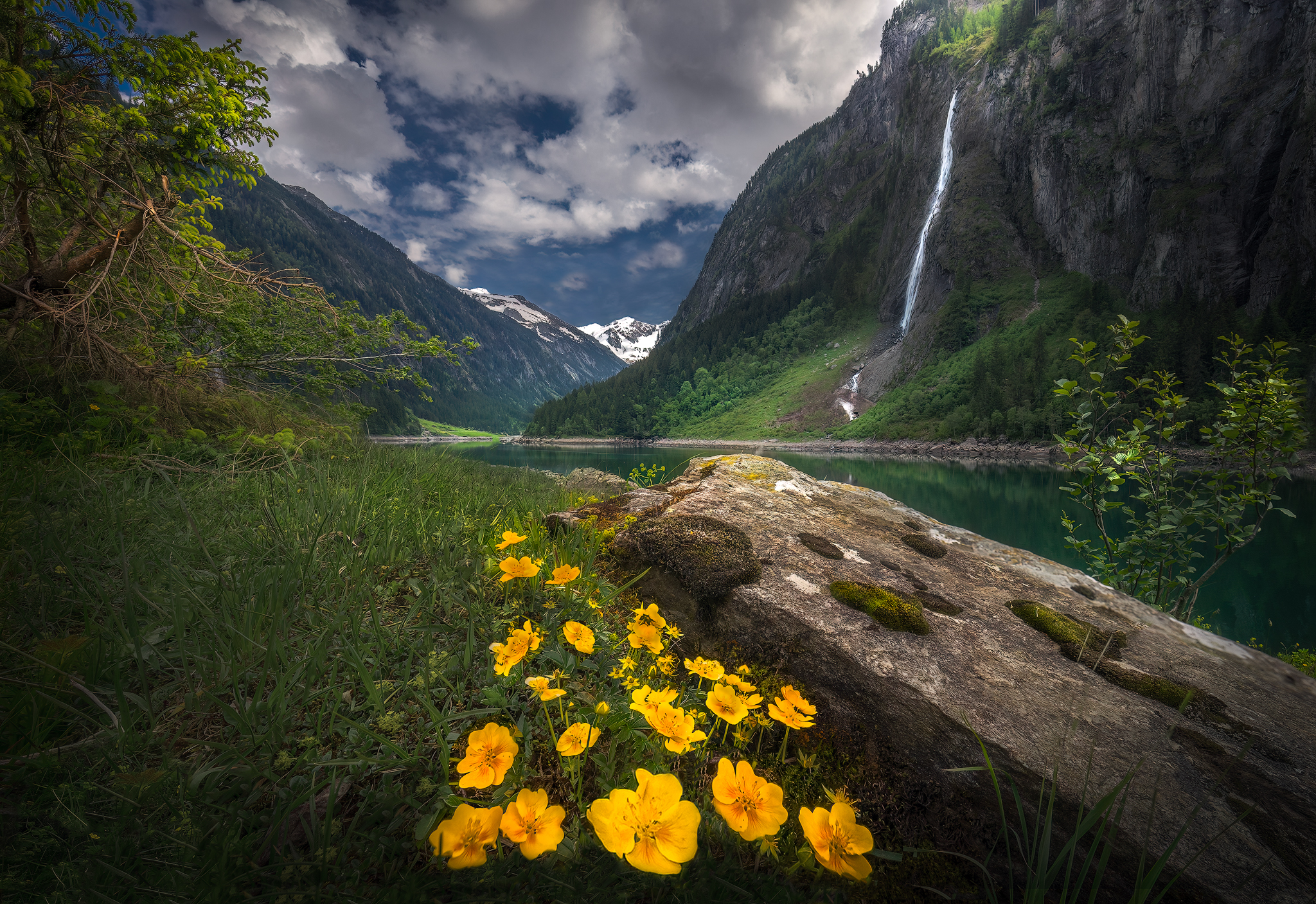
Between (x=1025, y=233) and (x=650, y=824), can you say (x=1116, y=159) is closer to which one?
(x=1025, y=233)

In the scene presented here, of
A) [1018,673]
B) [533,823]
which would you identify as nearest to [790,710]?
[533,823]

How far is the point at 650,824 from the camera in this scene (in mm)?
1046

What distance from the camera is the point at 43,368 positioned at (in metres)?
3.81

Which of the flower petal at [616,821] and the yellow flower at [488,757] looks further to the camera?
the yellow flower at [488,757]

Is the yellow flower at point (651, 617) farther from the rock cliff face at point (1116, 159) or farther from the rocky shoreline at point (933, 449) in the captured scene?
the rock cliff face at point (1116, 159)

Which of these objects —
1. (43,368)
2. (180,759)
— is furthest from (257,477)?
(180,759)

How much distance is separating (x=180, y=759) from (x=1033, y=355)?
72655mm

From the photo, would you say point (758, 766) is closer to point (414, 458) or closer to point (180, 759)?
point (180, 759)

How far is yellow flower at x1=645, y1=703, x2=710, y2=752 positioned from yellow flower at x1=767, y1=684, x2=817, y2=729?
0.27 meters

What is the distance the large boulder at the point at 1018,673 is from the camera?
1.48 metres

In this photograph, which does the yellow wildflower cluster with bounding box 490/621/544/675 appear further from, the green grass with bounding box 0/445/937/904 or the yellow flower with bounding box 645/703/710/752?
the yellow flower with bounding box 645/703/710/752

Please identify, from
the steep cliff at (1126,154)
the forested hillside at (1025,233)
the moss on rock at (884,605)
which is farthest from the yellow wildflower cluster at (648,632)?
the steep cliff at (1126,154)

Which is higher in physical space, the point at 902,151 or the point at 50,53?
the point at 902,151

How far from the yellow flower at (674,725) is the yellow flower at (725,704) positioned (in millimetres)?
88
